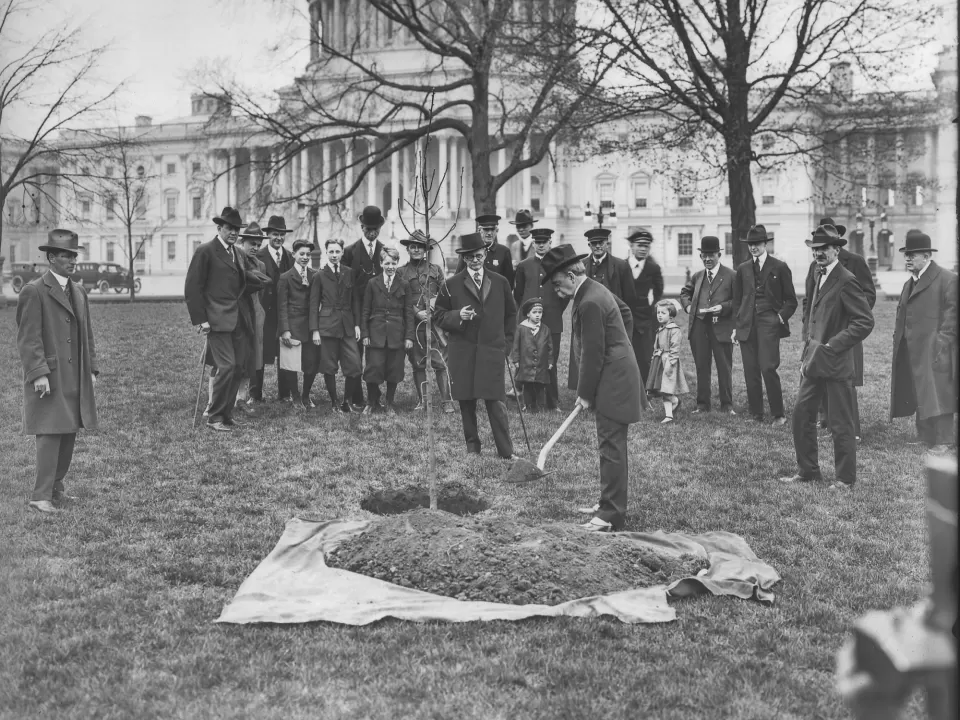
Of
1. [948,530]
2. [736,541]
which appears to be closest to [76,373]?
[736,541]

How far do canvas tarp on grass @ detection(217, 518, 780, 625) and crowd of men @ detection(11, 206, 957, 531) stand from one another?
4.35ft

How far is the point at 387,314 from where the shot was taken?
38.3 ft

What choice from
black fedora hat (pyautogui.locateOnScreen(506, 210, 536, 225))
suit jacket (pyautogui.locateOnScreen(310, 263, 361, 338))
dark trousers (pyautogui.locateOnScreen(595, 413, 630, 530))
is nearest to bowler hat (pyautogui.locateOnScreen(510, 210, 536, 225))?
black fedora hat (pyautogui.locateOnScreen(506, 210, 536, 225))

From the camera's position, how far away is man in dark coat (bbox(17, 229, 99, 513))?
6.98 meters

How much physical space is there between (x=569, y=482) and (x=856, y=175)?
50.2ft

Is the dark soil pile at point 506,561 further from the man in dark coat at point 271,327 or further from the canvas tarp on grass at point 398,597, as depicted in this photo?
the man in dark coat at point 271,327

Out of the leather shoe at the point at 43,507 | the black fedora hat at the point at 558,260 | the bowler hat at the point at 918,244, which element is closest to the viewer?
the black fedora hat at the point at 558,260

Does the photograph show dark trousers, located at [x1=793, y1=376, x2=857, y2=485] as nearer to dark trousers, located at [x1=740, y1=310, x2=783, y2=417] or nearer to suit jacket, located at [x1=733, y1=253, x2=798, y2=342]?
dark trousers, located at [x1=740, y1=310, x2=783, y2=417]

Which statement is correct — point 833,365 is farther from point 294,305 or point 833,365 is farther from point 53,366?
point 294,305

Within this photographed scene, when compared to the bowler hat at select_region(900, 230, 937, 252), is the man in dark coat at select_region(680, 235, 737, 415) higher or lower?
lower

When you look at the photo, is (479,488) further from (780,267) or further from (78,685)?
(780,267)

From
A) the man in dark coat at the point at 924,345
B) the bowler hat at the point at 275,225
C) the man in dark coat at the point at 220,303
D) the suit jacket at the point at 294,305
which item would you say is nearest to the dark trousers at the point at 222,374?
the man in dark coat at the point at 220,303

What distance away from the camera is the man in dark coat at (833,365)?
7707 millimetres

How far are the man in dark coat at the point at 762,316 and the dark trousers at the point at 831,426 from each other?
8.92 ft
